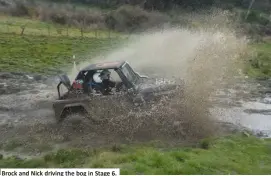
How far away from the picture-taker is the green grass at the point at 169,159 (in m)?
7.90

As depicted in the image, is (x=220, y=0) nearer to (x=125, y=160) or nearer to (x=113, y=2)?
(x=113, y=2)

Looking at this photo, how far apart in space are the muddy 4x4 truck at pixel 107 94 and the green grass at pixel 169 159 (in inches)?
53.3

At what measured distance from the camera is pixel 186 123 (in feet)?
34.2

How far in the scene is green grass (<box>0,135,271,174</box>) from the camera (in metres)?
7.90

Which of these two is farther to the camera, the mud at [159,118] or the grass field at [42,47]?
the grass field at [42,47]

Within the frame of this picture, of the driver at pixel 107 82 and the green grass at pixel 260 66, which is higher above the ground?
the driver at pixel 107 82

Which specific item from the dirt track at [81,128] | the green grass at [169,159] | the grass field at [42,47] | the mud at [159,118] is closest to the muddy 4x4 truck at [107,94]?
the mud at [159,118]

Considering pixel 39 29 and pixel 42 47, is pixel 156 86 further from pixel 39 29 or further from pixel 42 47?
pixel 39 29

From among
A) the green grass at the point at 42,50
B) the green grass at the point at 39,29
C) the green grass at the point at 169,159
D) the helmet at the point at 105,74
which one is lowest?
the green grass at the point at 39,29

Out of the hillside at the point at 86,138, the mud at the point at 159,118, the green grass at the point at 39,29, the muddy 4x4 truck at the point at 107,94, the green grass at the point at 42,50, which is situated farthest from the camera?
the green grass at the point at 39,29

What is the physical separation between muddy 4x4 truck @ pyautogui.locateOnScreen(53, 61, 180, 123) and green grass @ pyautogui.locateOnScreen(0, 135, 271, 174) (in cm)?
135

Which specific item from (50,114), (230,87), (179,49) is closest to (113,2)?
(179,49)
